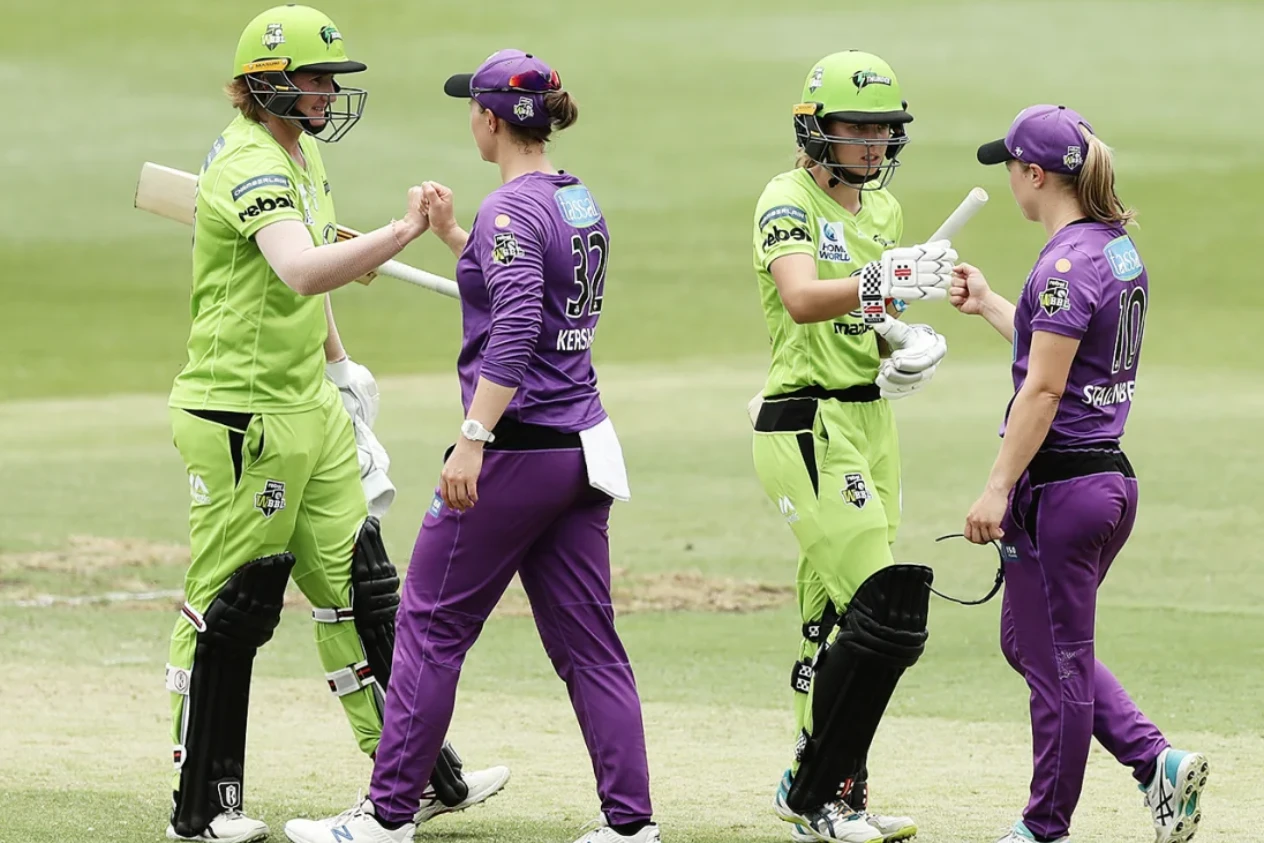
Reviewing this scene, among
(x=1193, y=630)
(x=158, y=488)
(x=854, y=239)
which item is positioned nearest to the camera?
(x=854, y=239)

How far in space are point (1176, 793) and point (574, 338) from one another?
189 centimetres

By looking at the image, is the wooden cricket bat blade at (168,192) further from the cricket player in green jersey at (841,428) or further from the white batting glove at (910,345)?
the white batting glove at (910,345)

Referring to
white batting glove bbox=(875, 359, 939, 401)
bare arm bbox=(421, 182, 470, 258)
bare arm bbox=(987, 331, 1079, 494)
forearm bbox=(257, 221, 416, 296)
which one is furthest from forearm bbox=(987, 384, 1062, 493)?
forearm bbox=(257, 221, 416, 296)

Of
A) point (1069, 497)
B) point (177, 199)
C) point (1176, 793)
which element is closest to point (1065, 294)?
point (1069, 497)

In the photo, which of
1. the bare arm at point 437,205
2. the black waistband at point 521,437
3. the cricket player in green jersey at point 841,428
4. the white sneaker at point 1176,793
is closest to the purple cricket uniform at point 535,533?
the black waistband at point 521,437

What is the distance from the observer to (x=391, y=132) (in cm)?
2531

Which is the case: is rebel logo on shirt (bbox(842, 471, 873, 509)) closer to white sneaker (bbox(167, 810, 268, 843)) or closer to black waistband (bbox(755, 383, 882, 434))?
black waistband (bbox(755, 383, 882, 434))

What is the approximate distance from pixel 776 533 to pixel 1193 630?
3.23 meters

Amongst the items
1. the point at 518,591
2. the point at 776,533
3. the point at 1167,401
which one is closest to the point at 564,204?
the point at 518,591

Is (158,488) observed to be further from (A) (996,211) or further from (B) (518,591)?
(A) (996,211)

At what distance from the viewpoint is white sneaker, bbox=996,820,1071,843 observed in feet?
16.1

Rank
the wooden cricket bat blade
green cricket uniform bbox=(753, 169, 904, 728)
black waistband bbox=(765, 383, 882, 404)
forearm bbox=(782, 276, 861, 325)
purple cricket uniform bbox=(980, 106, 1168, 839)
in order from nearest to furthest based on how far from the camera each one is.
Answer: purple cricket uniform bbox=(980, 106, 1168, 839) → forearm bbox=(782, 276, 861, 325) → green cricket uniform bbox=(753, 169, 904, 728) → black waistband bbox=(765, 383, 882, 404) → the wooden cricket bat blade

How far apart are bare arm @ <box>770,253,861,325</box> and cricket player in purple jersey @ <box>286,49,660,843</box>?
496mm

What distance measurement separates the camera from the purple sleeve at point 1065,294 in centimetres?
463
